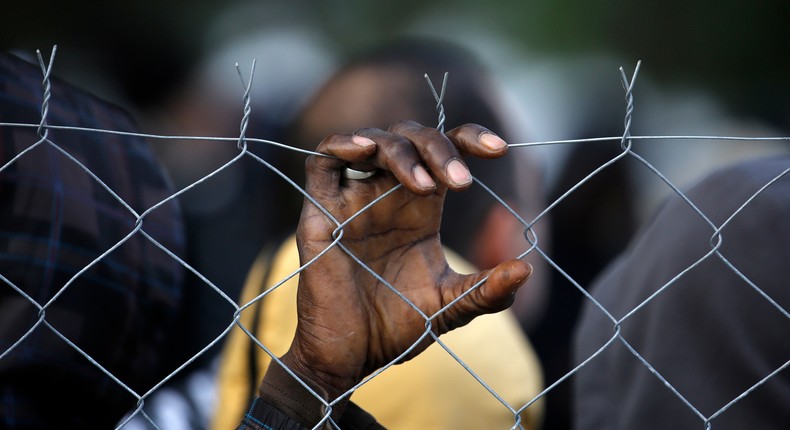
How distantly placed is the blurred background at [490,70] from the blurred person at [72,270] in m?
0.98

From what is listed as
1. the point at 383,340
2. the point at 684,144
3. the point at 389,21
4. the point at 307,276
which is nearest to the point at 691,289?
the point at 383,340

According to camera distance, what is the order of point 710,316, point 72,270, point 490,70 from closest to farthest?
point 710,316
point 72,270
point 490,70

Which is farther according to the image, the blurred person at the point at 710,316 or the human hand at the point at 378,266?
the blurred person at the point at 710,316

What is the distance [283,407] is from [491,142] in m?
0.44

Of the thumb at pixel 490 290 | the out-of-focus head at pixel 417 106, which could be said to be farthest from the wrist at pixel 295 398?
the out-of-focus head at pixel 417 106

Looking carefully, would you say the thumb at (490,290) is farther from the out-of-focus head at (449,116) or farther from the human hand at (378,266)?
the out-of-focus head at (449,116)

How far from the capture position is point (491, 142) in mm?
946

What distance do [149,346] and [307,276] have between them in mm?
636

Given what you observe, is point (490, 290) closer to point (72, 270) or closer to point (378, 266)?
point (378, 266)

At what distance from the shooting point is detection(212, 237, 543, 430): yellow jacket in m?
1.53

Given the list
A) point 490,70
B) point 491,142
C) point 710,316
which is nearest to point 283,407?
point 491,142

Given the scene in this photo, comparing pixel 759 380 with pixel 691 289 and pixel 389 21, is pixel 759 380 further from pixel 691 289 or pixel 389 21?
pixel 389 21

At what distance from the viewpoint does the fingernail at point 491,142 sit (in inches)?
36.9

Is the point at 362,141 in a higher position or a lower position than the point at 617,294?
higher
